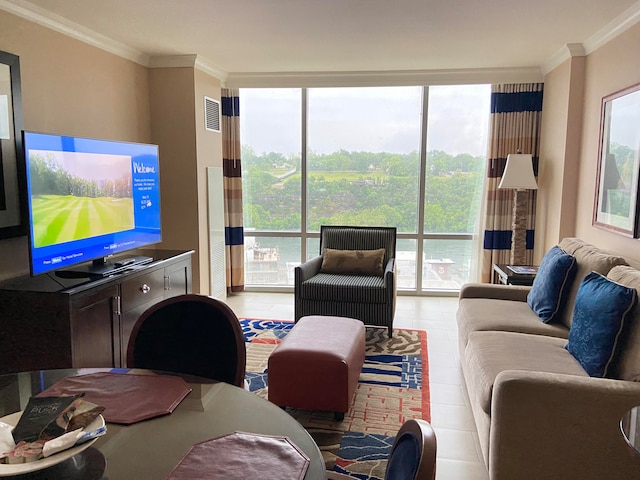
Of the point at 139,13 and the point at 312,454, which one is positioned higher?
the point at 139,13

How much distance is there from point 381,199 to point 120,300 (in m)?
3.30

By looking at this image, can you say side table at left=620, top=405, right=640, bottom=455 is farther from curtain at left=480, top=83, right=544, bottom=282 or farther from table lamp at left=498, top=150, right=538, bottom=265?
curtain at left=480, top=83, right=544, bottom=282

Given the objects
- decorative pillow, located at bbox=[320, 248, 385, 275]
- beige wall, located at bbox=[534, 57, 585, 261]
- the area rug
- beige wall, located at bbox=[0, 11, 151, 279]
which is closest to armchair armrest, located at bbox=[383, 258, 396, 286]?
decorative pillow, located at bbox=[320, 248, 385, 275]

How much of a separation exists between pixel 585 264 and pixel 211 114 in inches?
144

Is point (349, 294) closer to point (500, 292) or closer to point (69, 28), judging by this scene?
point (500, 292)

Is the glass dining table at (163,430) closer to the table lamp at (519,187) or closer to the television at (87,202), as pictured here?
the television at (87,202)

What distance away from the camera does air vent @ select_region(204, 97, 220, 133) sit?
4918 millimetres

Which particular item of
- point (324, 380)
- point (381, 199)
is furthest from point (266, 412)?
point (381, 199)

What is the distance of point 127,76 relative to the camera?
14.3 feet

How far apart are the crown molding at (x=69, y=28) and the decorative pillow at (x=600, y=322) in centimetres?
367

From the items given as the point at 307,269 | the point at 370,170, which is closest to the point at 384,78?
the point at 370,170

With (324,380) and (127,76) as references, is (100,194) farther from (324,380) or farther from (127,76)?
(324,380)

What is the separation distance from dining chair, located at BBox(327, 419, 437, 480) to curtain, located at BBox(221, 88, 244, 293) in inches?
184

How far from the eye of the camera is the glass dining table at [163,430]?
120 centimetres
